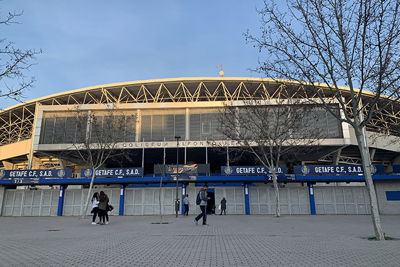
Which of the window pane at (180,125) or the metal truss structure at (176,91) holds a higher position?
the metal truss structure at (176,91)

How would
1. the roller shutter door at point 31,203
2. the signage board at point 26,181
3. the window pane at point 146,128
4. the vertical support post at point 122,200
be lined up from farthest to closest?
1. the window pane at point 146,128
2. the roller shutter door at point 31,203
3. the signage board at point 26,181
4. the vertical support post at point 122,200

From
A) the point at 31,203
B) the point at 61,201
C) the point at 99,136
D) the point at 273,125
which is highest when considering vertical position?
the point at 273,125

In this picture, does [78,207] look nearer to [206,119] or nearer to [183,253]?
[206,119]

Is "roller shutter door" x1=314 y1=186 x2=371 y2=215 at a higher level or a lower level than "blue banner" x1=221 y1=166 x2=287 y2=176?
lower

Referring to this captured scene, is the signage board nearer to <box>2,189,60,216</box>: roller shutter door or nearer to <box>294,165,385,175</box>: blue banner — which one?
<box>2,189,60,216</box>: roller shutter door

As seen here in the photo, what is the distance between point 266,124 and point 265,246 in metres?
15.2

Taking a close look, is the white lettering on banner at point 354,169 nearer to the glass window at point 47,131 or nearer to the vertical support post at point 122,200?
the vertical support post at point 122,200

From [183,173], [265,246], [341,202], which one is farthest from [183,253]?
[341,202]

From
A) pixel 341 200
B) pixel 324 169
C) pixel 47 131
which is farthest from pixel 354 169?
pixel 47 131

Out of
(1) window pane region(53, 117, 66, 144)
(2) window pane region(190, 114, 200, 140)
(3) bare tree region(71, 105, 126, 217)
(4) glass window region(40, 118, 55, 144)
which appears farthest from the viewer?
(4) glass window region(40, 118, 55, 144)

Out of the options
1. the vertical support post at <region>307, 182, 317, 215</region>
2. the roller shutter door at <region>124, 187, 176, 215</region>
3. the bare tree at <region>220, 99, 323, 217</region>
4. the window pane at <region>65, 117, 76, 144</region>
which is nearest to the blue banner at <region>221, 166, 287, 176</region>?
the bare tree at <region>220, 99, 323, 217</region>

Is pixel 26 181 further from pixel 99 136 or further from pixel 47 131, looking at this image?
pixel 47 131

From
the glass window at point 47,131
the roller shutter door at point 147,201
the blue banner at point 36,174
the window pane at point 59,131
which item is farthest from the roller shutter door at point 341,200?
the glass window at point 47,131

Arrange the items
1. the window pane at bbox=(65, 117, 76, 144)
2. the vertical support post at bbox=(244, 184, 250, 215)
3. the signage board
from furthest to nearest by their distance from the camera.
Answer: the window pane at bbox=(65, 117, 76, 144) → the signage board → the vertical support post at bbox=(244, 184, 250, 215)
